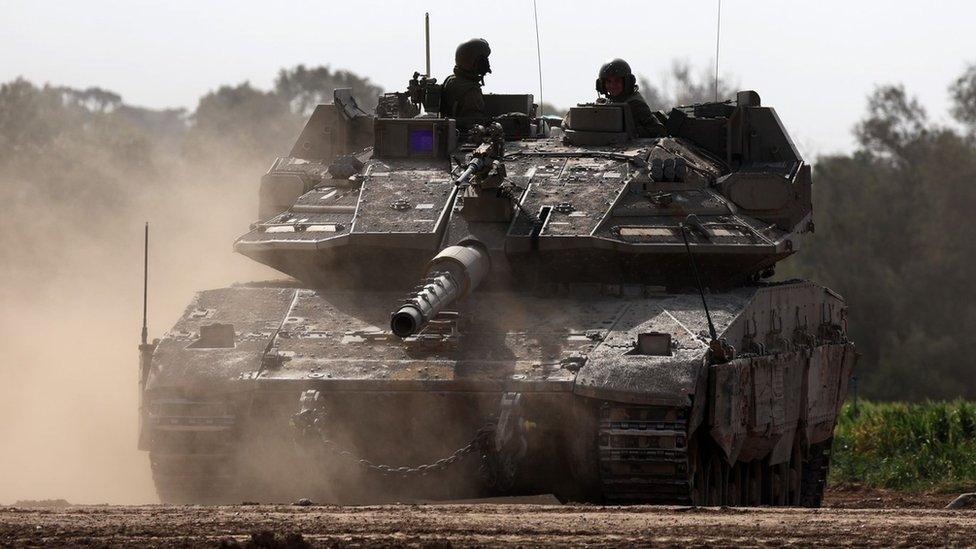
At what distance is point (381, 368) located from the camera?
15203mm

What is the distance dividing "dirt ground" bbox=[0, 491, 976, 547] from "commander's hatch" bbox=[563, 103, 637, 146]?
526 centimetres

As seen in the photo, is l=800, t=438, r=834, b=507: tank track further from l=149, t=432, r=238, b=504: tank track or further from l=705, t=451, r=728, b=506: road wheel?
l=149, t=432, r=238, b=504: tank track

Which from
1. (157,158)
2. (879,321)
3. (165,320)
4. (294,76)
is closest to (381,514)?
(165,320)

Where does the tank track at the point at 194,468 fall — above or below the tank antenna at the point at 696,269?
below

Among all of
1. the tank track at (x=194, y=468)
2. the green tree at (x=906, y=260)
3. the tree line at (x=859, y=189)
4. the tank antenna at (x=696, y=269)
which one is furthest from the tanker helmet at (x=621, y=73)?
the green tree at (x=906, y=260)

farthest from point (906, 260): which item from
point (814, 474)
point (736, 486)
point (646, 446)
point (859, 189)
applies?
point (646, 446)

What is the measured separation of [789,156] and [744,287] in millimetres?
2569

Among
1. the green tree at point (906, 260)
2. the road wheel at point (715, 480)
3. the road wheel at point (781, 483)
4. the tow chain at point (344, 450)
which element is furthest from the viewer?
the green tree at point (906, 260)

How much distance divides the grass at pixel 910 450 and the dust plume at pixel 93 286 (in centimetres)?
706

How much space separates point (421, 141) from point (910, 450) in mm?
9338

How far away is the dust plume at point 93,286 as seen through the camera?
19109 millimetres

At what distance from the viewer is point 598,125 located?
18859 mm

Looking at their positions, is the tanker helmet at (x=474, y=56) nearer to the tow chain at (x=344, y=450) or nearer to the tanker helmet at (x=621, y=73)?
the tanker helmet at (x=621, y=73)

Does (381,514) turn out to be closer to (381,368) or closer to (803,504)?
(381,368)
